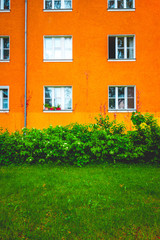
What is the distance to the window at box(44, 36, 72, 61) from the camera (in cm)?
933

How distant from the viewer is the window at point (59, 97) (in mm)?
9328

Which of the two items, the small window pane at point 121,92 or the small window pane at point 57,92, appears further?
the small window pane at point 57,92

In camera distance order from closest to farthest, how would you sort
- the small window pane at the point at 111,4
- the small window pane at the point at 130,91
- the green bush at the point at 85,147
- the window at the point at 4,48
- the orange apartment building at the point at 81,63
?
the green bush at the point at 85,147 → the orange apartment building at the point at 81,63 → the small window pane at the point at 130,91 → the small window pane at the point at 111,4 → the window at the point at 4,48

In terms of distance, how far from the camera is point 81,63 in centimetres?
916

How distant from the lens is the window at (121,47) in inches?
366

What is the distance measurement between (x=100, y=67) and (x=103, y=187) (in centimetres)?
746

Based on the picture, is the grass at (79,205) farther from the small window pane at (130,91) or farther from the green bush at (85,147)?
the small window pane at (130,91)

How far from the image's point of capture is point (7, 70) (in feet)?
30.6

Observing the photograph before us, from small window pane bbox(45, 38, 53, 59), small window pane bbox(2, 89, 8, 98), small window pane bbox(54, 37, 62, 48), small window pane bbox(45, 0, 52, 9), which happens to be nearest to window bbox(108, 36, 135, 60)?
small window pane bbox(54, 37, 62, 48)

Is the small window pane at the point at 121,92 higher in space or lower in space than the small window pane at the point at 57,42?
lower

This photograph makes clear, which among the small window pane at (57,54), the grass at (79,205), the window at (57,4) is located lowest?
the grass at (79,205)

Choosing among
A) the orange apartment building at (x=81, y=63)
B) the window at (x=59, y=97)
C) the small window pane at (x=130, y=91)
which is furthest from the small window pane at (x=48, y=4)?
the small window pane at (x=130, y=91)

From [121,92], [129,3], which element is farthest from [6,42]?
→ [129,3]

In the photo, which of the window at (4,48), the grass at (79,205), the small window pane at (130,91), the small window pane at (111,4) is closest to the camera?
the grass at (79,205)
